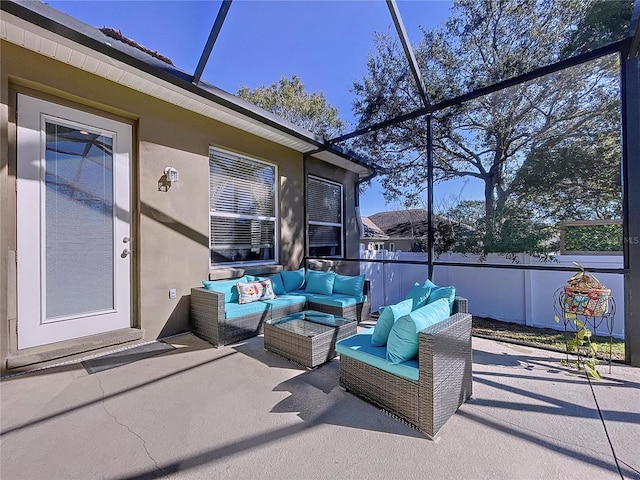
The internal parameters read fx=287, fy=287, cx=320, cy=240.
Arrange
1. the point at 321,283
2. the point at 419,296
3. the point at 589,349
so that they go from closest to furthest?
the point at 589,349 → the point at 419,296 → the point at 321,283

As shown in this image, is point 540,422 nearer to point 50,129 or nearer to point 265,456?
point 265,456

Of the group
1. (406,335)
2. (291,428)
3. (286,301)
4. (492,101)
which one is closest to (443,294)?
(406,335)

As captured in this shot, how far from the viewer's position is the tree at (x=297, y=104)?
10680mm

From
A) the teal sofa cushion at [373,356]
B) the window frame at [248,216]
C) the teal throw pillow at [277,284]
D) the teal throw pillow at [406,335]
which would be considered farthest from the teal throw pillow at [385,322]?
the window frame at [248,216]

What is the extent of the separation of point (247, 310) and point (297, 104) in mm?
9110

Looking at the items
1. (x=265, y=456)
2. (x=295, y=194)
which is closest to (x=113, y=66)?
(x=295, y=194)

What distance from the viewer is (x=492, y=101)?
647 cm

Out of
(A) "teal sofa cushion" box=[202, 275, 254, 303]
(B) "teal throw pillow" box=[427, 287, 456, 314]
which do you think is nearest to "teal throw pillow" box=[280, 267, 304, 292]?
(A) "teal sofa cushion" box=[202, 275, 254, 303]

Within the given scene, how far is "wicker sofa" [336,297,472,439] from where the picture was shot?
195 centimetres

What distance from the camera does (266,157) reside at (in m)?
5.66

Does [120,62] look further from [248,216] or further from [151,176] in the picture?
[248,216]

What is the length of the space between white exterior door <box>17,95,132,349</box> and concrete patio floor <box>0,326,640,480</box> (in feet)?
2.28

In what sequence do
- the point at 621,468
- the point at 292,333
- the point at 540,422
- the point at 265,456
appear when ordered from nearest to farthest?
the point at 621,468 < the point at 265,456 < the point at 540,422 < the point at 292,333

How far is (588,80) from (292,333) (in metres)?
6.92
